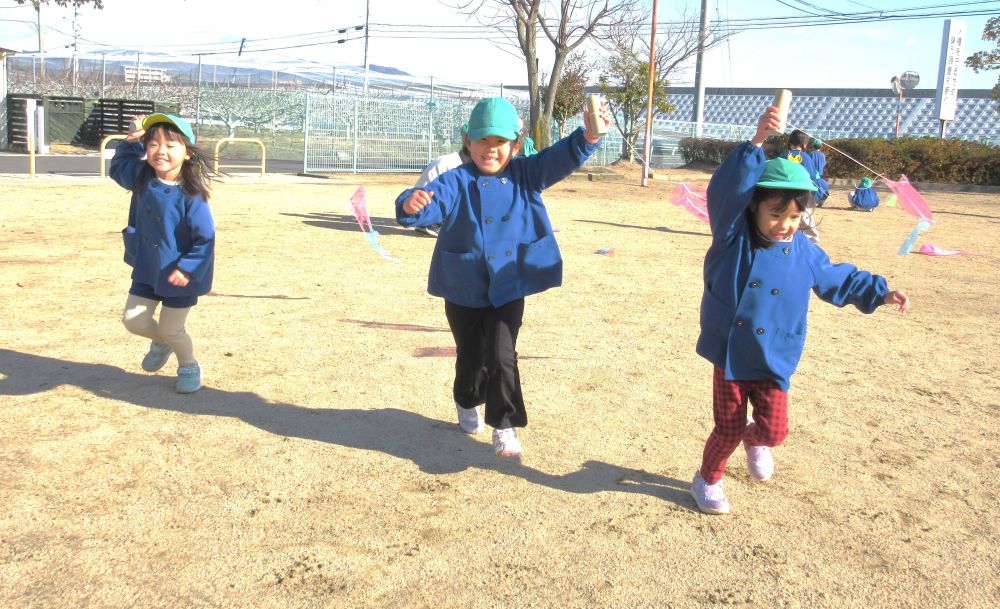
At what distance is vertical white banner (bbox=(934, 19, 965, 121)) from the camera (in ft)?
85.9

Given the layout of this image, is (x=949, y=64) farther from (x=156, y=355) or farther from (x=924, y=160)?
(x=156, y=355)

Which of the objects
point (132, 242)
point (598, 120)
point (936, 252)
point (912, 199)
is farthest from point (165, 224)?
point (936, 252)

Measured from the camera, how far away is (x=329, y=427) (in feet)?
13.7

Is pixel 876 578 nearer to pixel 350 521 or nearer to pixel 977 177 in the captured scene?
pixel 350 521

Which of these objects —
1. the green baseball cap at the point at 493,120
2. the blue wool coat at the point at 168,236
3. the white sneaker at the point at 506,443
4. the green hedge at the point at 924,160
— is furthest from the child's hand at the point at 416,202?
the green hedge at the point at 924,160

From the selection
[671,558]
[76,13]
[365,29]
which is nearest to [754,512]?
[671,558]

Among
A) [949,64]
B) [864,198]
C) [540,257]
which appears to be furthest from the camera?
[949,64]

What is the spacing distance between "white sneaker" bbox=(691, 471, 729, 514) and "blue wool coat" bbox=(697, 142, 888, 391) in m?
0.50

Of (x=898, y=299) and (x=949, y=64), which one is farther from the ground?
(x=949, y=64)

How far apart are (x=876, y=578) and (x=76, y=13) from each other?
54.8 metres

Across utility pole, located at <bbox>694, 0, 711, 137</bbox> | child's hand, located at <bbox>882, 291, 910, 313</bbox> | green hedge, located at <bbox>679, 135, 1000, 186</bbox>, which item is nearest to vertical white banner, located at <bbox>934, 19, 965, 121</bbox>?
green hedge, located at <bbox>679, 135, 1000, 186</bbox>

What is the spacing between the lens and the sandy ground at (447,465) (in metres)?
2.84

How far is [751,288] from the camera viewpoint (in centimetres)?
318

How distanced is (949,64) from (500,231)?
89.1 ft
